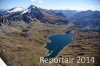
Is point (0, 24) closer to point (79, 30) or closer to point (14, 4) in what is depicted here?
point (14, 4)

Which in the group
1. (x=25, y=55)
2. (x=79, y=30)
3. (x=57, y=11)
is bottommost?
(x=25, y=55)

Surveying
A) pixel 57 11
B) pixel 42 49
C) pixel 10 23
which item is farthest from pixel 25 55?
pixel 57 11

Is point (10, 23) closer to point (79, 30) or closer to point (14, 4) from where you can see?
point (14, 4)

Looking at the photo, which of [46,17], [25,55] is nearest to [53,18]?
[46,17]

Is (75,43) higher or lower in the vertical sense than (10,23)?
lower

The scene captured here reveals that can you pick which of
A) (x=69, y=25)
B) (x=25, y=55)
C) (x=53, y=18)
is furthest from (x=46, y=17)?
(x=25, y=55)

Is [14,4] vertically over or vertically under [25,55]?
over

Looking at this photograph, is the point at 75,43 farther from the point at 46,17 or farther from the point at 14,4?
the point at 14,4

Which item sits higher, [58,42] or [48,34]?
[48,34]
